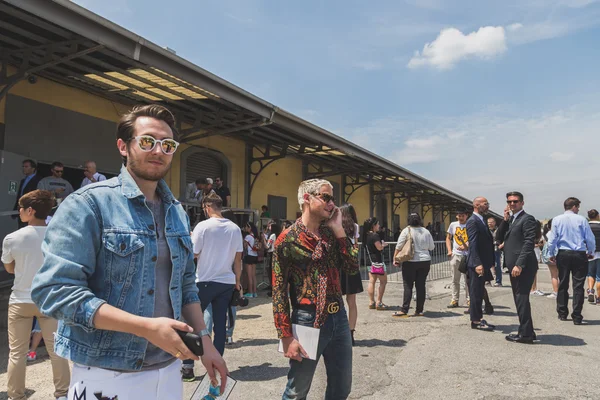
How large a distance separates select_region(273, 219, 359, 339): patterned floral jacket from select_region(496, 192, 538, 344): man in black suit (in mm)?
4076

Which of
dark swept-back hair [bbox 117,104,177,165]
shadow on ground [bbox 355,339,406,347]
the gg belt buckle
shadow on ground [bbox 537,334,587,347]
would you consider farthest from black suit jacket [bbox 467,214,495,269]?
dark swept-back hair [bbox 117,104,177,165]

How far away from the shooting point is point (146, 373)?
5.14ft

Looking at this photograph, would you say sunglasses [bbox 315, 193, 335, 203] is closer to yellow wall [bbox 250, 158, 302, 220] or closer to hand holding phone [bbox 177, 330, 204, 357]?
hand holding phone [bbox 177, 330, 204, 357]

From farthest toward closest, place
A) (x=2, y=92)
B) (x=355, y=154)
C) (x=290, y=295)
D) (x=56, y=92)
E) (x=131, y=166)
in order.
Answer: (x=355, y=154), (x=56, y=92), (x=2, y=92), (x=290, y=295), (x=131, y=166)

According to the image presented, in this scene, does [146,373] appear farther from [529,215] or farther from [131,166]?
[529,215]

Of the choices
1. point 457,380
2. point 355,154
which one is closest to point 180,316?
point 457,380

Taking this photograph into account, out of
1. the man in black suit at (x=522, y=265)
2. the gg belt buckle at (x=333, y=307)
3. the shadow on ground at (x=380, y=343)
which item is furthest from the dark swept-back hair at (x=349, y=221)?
the gg belt buckle at (x=333, y=307)

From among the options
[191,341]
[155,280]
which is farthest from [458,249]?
[191,341]

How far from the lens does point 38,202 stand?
13.3 ft

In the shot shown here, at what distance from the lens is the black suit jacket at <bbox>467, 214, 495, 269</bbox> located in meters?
6.66

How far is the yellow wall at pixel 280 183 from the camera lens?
1539cm

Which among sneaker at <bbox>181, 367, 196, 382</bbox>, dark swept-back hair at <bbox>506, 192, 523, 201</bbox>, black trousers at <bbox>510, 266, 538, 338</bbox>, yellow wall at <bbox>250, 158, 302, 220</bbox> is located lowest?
sneaker at <bbox>181, 367, 196, 382</bbox>

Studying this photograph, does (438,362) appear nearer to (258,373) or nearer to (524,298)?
(524,298)

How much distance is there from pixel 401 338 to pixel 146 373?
540 centimetres
